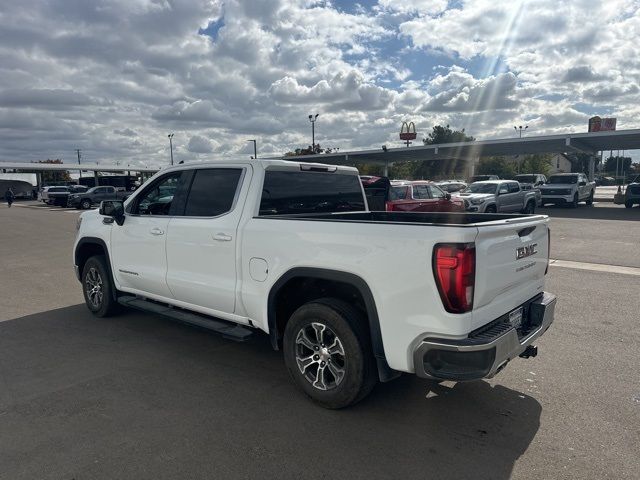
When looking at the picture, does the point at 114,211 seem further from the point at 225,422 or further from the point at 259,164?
the point at 225,422

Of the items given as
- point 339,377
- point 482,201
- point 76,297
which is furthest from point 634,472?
point 482,201

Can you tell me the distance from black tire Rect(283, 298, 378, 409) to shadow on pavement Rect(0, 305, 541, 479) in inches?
6.2

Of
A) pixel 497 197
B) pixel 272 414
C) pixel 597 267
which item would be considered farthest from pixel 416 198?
pixel 272 414

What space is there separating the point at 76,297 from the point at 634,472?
277 inches

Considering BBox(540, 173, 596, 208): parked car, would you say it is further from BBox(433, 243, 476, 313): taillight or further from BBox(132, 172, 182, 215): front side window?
BBox(433, 243, 476, 313): taillight

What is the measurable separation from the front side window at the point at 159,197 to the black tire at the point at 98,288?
39.4 inches

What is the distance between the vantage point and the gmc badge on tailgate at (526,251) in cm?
339

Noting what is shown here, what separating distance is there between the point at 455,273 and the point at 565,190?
25.0 metres

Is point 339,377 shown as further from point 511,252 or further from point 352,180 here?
point 352,180

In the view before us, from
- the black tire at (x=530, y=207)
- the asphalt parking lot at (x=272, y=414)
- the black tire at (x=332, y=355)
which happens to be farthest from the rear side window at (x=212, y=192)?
the black tire at (x=530, y=207)

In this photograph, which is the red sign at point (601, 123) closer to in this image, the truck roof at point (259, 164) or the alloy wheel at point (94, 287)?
the truck roof at point (259, 164)

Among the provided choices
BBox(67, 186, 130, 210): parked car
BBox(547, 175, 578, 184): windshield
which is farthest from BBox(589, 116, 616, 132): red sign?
BBox(67, 186, 130, 210): parked car

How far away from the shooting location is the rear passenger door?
414 centimetres

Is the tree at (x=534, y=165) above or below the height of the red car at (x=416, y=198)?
above
